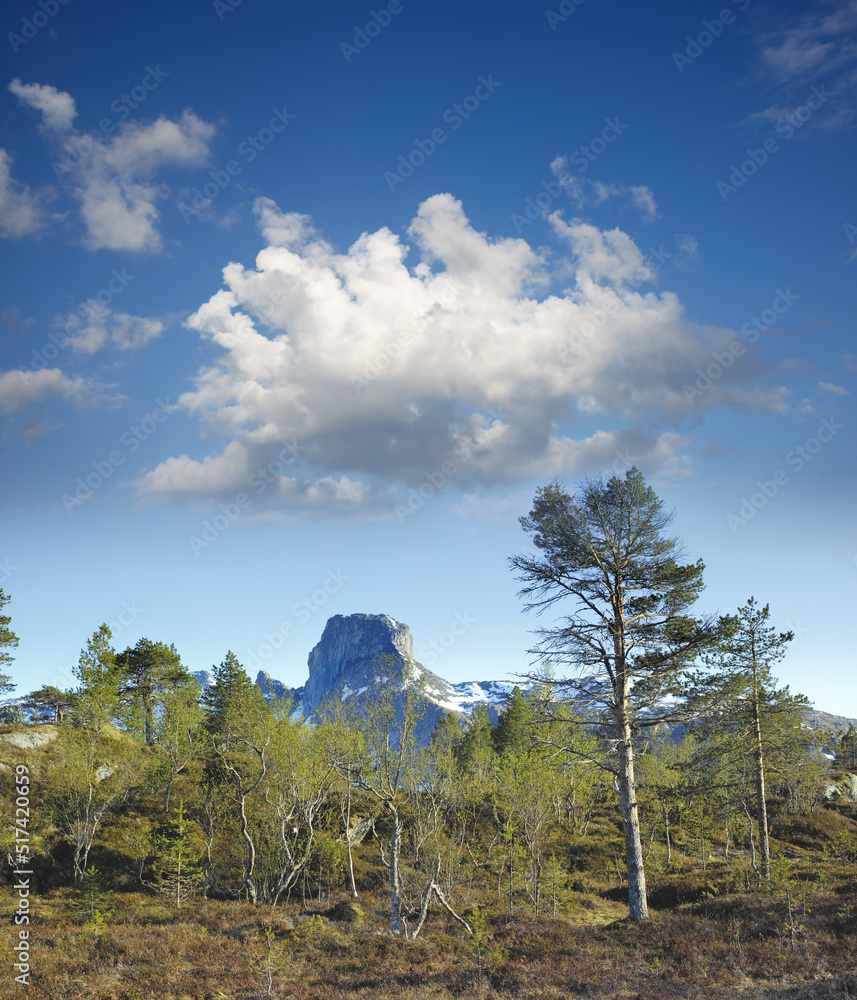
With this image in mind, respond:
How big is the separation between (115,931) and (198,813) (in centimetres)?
1560

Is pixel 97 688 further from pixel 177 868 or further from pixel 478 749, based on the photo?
pixel 478 749

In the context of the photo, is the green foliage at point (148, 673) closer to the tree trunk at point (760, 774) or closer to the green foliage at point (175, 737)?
the green foliage at point (175, 737)

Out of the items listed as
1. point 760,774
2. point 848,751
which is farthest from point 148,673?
point 848,751

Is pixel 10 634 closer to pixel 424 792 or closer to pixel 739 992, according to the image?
pixel 424 792

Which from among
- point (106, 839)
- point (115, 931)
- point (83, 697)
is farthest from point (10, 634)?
point (115, 931)

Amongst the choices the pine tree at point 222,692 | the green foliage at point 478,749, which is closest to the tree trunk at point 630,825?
the green foliage at point 478,749

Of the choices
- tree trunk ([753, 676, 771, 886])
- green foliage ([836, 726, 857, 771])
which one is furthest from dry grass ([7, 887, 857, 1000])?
green foliage ([836, 726, 857, 771])

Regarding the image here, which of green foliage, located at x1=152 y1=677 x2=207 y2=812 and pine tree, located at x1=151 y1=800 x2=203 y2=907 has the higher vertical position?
green foliage, located at x1=152 y1=677 x2=207 y2=812

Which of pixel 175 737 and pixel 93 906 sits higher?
pixel 175 737

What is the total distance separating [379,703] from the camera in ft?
70.2

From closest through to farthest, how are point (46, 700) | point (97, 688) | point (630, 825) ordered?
1. point (630, 825)
2. point (97, 688)
3. point (46, 700)

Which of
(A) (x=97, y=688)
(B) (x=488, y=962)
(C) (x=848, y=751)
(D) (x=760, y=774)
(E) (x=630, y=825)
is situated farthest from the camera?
(C) (x=848, y=751)

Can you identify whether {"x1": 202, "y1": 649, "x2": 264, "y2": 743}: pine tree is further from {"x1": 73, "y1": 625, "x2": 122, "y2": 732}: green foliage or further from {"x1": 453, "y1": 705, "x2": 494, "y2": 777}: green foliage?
{"x1": 453, "y1": 705, "x2": 494, "y2": 777}: green foliage

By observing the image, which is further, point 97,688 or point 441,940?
point 97,688
